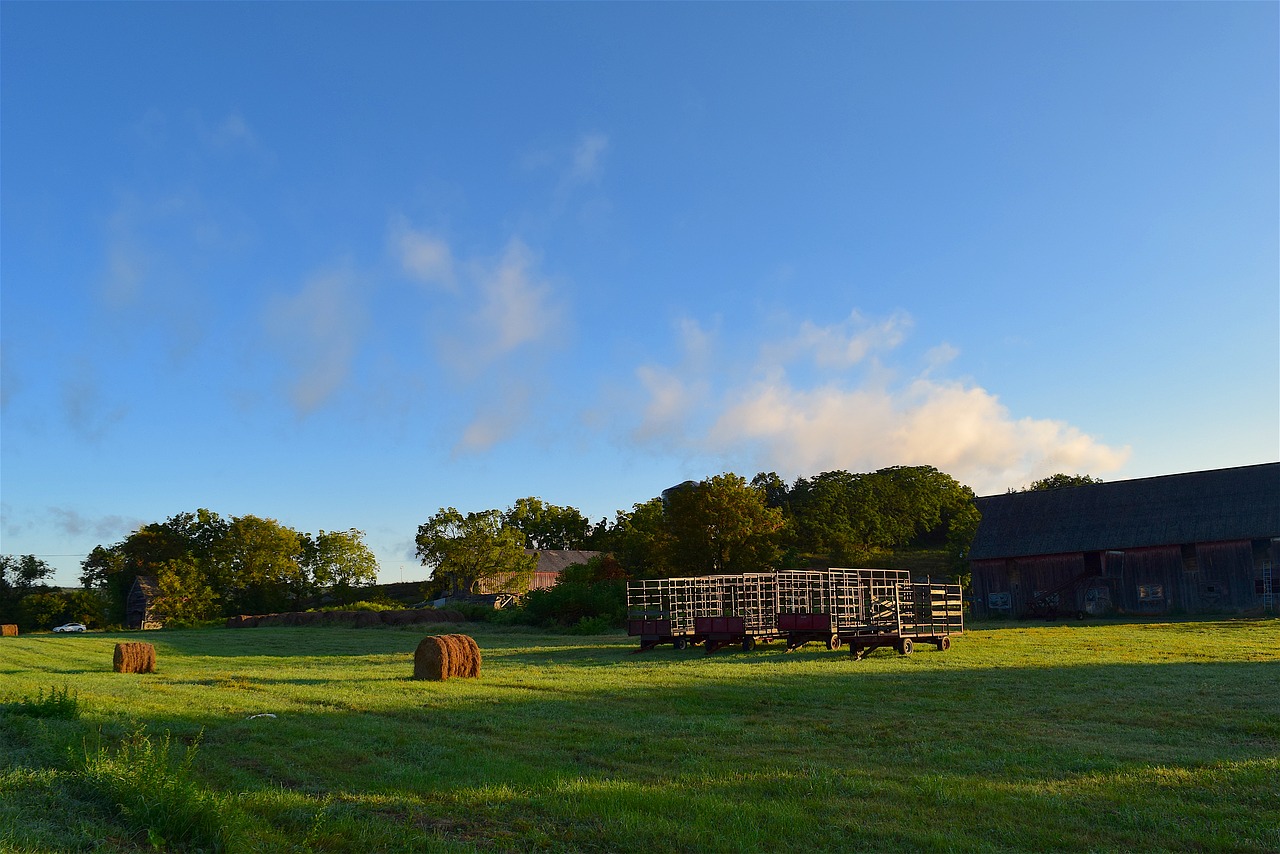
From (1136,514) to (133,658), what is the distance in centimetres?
5135

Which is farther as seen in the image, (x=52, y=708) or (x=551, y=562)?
(x=551, y=562)

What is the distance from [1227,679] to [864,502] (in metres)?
80.6

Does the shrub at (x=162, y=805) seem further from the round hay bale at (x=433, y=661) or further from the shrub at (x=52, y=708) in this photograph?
the round hay bale at (x=433, y=661)

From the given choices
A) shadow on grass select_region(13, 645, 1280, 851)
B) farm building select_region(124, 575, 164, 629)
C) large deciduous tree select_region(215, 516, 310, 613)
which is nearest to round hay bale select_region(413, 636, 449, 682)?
shadow on grass select_region(13, 645, 1280, 851)

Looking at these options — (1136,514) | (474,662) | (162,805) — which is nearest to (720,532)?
(1136,514)

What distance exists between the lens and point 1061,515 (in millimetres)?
56281

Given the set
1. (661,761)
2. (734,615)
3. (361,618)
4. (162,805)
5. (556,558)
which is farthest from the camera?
(556,558)

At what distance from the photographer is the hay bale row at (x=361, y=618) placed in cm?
5678

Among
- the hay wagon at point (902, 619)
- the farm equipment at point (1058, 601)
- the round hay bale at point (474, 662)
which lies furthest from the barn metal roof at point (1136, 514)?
the round hay bale at point (474, 662)

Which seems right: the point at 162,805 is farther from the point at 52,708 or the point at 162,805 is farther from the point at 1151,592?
the point at 1151,592

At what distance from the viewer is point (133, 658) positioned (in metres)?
24.2

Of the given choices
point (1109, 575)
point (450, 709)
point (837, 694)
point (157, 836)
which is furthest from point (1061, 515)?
point (157, 836)

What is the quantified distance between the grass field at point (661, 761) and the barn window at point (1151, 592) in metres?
33.0

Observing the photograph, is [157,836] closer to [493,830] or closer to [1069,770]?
[493,830]
